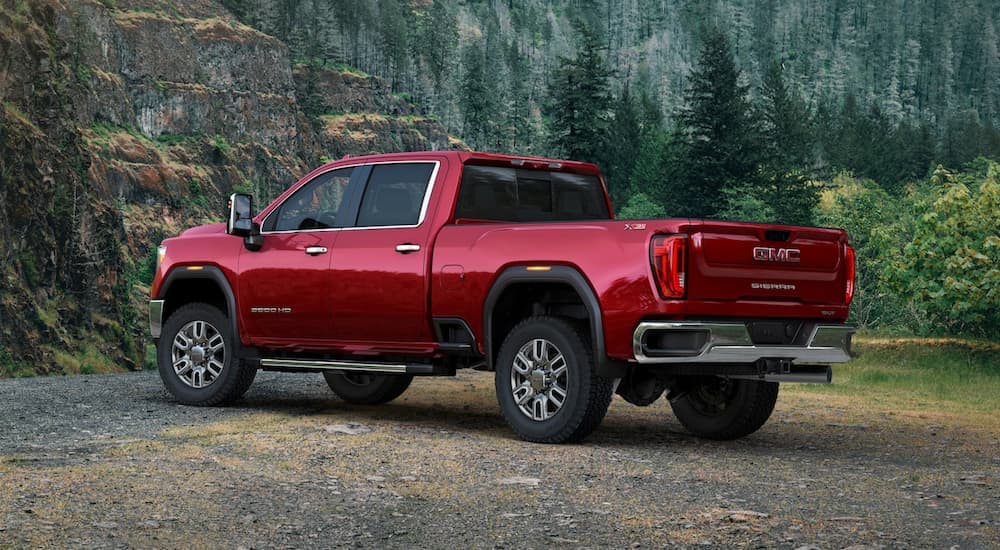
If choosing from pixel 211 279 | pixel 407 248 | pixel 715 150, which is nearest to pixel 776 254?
pixel 407 248

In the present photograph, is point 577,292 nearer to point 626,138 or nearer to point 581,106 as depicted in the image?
point 581,106

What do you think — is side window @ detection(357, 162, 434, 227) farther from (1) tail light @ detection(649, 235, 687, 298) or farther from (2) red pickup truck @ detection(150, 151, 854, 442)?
(1) tail light @ detection(649, 235, 687, 298)

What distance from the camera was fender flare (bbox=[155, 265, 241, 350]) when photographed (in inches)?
440

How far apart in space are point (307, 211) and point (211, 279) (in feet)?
4.39

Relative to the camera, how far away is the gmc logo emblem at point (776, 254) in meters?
8.87

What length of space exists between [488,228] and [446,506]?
312 centimetres

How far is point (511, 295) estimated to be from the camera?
9625 millimetres

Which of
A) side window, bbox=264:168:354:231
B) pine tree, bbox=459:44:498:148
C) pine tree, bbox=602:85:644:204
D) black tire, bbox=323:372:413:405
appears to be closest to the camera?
side window, bbox=264:168:354:231

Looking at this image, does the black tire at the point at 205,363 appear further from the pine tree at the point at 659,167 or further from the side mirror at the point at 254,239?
the pine tree at the point at 659,167

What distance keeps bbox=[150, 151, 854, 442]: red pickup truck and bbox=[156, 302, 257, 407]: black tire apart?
0.02 m

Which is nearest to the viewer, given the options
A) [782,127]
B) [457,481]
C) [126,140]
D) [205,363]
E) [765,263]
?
[457,481]

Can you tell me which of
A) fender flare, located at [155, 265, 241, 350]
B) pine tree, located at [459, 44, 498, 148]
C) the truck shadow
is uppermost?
pine tree, located at [459, 44, 498, 148]

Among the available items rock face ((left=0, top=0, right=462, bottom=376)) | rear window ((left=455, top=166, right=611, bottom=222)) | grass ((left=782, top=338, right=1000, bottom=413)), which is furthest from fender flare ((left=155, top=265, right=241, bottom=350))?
rock face ((left=0, top=0, right=462, bottom=376))

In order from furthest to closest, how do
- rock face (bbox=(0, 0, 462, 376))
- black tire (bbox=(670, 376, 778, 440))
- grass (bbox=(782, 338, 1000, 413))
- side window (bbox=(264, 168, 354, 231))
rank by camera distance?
rock face (bbox=(0, 0, 462, 376)) < grass (bbox=(782, 338, 1000, 413)) < side window (bbox=(264, 168, 354, 231)) < black tire (bbox=(670, 376, 778, 440))
